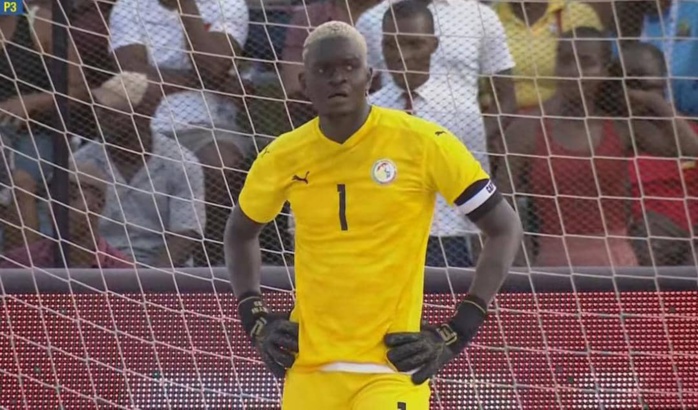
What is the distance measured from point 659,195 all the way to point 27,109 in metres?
2.40

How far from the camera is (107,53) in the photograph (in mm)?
5156

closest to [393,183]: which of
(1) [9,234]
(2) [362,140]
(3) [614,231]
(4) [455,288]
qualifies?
(2) [362,140]

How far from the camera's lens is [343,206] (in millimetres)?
3348

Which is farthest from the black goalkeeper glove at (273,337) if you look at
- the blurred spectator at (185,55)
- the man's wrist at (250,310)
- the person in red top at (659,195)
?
the person in red top at (659,195)

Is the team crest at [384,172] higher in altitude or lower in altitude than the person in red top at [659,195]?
higher

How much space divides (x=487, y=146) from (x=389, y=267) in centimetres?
185

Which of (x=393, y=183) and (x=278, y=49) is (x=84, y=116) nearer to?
(x=278, y=49)

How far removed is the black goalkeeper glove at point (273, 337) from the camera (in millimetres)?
3393

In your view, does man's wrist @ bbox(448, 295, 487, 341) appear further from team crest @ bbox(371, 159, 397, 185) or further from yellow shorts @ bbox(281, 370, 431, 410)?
team crest @ bbox(371, 159, 397, 185)

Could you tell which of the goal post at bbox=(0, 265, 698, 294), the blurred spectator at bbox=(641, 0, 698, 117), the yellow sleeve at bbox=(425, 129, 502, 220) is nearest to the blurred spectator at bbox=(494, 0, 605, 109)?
the blurred spectator at bbox=(641, 0, 698, 117)

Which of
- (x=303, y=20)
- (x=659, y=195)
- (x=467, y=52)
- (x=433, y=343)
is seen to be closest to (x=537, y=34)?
(x=467, y=52)

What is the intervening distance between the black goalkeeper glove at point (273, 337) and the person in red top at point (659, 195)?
201 cm

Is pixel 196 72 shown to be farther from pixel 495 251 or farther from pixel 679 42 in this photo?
pixel 495 251

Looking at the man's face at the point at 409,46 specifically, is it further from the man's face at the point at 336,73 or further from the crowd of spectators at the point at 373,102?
the man's face at the point at 336,73
